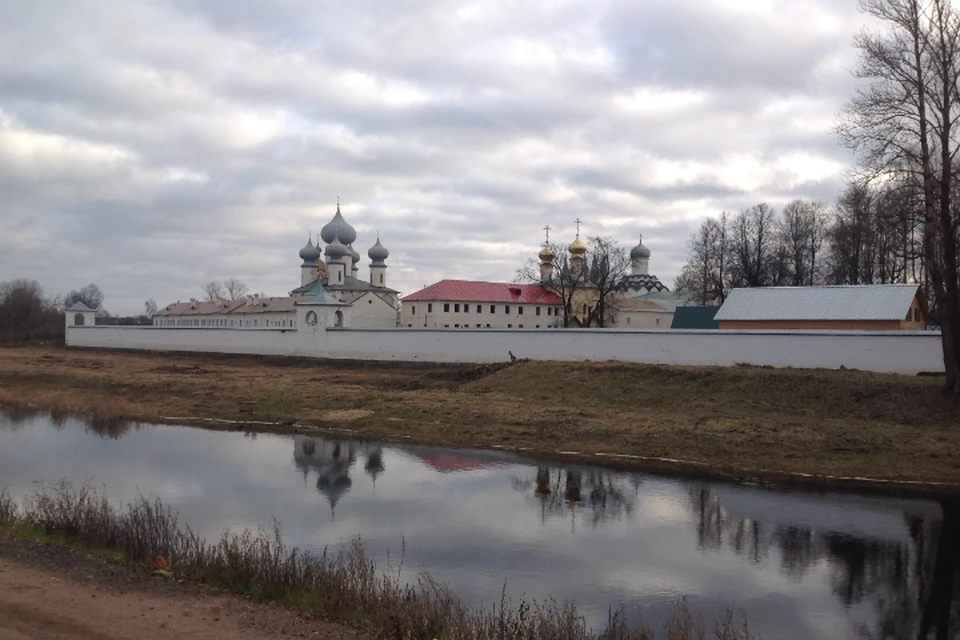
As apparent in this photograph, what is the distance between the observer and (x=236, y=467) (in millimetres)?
15758

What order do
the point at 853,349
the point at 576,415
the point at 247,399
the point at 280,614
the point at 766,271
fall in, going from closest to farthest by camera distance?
the point at 280,614 → the point at 576,415 → the point at 853,349 → the point at 247,399 → the point at 766,271

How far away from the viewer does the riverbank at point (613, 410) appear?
51.8ft

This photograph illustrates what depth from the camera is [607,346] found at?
26.6 meters

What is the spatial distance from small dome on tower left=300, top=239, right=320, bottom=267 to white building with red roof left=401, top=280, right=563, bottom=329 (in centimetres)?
2290

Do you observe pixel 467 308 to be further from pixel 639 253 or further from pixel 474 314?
pixel 639 253

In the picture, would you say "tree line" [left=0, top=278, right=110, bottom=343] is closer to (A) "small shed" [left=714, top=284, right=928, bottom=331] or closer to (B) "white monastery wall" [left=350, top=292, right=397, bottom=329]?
(B) "white monastery wall" [left=350, top=292, right=397, bottom=329]

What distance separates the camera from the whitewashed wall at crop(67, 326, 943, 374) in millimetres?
21516

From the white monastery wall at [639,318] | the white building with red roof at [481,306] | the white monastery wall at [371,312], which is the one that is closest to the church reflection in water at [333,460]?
the white building with red roof at [481,306]

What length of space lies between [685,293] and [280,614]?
2366 inches

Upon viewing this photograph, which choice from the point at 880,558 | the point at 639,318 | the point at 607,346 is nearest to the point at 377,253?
the point at 639,318

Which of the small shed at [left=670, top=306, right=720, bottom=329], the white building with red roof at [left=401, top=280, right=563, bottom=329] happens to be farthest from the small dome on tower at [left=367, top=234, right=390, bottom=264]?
the small shed at [left=670, top=306, right=720, bottom=329]

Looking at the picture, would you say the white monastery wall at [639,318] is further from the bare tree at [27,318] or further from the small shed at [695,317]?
the bare tree at [27,318]

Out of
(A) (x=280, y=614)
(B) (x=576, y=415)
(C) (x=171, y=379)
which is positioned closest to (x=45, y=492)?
(A) (x=280, y=614)

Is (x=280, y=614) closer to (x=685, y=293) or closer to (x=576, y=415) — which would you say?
(x=576, y=415)
